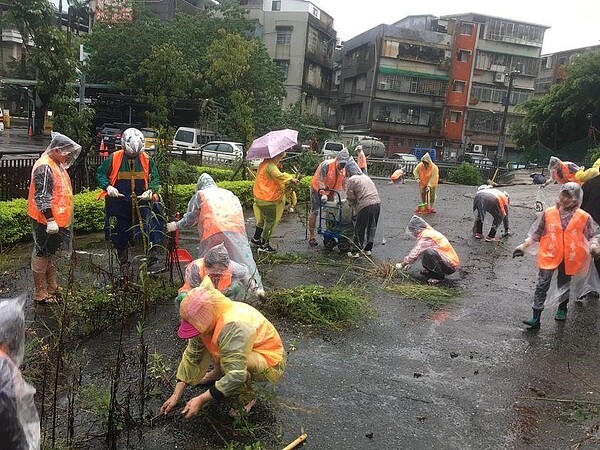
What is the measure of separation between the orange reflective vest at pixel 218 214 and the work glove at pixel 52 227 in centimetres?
135

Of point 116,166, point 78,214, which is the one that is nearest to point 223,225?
point 116,166

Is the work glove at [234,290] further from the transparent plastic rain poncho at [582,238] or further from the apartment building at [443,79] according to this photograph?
the apartment building at [443,79]

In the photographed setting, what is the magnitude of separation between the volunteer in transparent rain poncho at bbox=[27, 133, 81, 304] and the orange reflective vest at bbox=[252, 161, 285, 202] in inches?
105

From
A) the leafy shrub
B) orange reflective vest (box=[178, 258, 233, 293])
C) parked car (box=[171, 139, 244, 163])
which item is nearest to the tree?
the leafy shrub

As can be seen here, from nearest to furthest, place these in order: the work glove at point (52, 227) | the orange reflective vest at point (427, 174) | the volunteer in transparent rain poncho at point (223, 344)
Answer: the volunteer in transparent rain poncho at point (223, 344)
the work glove at point (52, 227)
the orange reflective vest at point (427, 174)

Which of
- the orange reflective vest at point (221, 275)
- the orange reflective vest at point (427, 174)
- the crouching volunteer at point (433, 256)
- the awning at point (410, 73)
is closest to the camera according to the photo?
the orange reflective vest at point (221, 275)

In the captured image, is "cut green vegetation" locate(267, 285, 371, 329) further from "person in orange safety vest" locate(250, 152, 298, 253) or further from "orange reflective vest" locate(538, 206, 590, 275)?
"person in orange safety vest" locate(250, 152, 298, 253)

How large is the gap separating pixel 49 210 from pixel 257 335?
284cm

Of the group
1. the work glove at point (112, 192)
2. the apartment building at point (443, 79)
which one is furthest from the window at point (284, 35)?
the work glove at point (112, 192)

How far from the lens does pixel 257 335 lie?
3.06 metres

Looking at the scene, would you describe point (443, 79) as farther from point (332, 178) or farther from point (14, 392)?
point (14, 392)

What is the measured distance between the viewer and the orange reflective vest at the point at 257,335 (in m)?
2.89

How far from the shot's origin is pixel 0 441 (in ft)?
5.64

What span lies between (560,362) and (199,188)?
3.47 m
